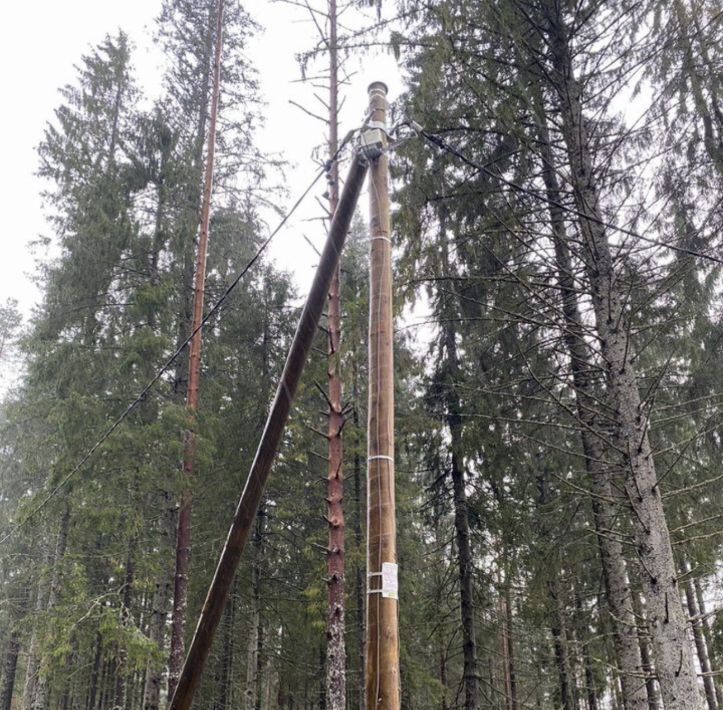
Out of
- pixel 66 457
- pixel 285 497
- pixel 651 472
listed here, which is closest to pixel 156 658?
pixel 66 457

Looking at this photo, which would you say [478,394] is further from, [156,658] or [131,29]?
[131,29]

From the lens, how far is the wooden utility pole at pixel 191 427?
32.2 ft

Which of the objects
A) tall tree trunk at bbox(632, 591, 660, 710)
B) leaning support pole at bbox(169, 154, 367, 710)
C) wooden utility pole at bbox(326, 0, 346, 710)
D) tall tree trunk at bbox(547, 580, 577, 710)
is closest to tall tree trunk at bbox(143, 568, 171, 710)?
wooden utility pole at bbox(326, 0, 346, 710)

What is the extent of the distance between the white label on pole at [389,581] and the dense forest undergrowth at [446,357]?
2.30m

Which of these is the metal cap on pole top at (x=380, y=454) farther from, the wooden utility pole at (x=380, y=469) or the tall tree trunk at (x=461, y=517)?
the tall tree trunk at (x=461, y=517)

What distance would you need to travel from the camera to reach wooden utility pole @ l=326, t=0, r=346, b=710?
8039 millimetres

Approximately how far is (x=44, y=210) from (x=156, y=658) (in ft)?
32.2

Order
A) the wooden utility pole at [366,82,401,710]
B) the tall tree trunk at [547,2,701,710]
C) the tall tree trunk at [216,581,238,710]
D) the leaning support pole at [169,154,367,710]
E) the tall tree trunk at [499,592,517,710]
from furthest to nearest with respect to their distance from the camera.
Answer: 1. the tall tree trunk at [216,581,238,710]
2. the tall tree trunk at [499,592,517,710]
3. the tall tree trunk at [547,2,701,710]
4. the leaning support pole at [169,154,367,710]
5. the wooden utility pole at [366,82,401,710]

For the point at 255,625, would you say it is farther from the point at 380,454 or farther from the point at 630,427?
the point at 380,454

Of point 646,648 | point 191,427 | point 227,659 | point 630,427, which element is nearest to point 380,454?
point 630,427

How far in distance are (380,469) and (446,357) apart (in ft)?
27.7

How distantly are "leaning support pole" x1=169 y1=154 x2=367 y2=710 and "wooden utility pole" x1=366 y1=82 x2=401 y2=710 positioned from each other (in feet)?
0.69

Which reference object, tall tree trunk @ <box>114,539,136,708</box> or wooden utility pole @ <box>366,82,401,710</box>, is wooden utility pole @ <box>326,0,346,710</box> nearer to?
wooden utility pole @ <box>366,82,401,710</box>

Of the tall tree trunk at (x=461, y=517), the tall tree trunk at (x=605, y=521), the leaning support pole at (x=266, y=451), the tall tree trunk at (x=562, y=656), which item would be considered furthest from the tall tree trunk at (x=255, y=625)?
the leaning support pole at (x=266, y=451)
